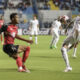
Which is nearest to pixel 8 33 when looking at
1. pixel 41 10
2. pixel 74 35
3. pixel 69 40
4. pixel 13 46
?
pixel 13 46

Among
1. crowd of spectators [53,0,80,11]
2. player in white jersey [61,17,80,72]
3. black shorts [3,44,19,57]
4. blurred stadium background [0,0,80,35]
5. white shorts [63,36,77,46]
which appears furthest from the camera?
crowd of spectators [53,0,80,11]

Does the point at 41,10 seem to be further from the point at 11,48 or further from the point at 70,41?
the point at 11,48

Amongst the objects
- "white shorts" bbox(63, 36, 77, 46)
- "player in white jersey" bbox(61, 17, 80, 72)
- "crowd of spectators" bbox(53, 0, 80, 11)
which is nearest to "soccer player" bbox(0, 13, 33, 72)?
"player in white jersey" bbox(61, 17, 80, 72)

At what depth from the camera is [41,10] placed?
50.3 m

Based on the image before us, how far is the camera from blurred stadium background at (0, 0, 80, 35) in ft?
160

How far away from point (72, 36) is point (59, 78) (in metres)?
2.46

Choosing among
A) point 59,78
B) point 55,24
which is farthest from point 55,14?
point 59,78

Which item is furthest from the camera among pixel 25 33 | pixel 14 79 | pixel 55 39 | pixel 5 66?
pixel 25 33

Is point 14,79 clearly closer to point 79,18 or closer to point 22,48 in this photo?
point 22,48

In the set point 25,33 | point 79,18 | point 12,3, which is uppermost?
point 79,18

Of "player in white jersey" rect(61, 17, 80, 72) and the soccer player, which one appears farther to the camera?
"player in white jersey" rect(61, 17, 80, 72)

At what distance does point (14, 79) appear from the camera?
1028cm

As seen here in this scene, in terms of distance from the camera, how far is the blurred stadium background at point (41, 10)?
48906 millimetres

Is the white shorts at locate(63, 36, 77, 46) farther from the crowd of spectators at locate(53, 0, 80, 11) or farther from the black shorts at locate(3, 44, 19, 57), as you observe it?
the crowd of spectators at locate(53, 0, 80, 11)
